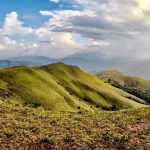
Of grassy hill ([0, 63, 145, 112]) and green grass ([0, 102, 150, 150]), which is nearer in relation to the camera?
green grass ([0, 102, 150, 150])

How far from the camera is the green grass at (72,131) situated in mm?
26266

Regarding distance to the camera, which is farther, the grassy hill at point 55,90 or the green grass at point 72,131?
the grassy hill at point 55,90

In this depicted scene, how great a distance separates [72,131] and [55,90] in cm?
8512

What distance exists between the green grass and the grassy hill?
52.2 metres

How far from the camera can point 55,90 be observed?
114562 mm

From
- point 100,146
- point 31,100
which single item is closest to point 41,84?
point 31,100

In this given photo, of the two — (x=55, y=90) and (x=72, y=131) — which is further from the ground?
(x=72, y=131)

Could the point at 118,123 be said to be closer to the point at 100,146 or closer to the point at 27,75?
the point at 100,146

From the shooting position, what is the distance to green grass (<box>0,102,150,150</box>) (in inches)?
1034

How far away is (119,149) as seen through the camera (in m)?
26.0

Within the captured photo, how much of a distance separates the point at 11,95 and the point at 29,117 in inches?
2429

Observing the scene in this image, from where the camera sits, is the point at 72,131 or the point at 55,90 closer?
the point at 72,131

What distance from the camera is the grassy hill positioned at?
3791 inches

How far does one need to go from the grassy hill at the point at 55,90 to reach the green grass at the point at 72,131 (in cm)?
5218
